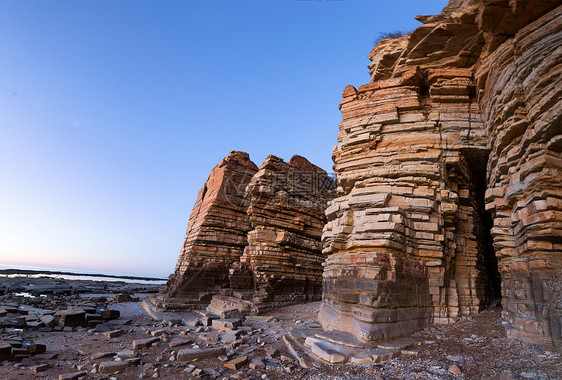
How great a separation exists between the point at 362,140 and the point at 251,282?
30.1 ft

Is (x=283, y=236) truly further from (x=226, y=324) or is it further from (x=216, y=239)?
(x=226, y=324)

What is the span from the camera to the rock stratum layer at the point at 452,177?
5.29m

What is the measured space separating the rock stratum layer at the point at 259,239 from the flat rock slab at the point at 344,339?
7.08 m

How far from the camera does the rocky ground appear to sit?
4.56 metres

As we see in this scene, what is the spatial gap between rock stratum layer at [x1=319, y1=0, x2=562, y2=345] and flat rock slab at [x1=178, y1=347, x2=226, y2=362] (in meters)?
2.69

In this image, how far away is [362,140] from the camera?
29.0ft

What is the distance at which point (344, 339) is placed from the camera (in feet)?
19.6

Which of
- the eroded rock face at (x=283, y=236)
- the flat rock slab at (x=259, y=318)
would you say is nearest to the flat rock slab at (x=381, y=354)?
the flat rock slab at (x=259, y=318)

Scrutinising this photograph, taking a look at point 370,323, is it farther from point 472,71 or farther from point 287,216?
point 287,216

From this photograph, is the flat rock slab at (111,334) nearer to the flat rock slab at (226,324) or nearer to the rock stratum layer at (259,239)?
the flat rock slab at (226,324)

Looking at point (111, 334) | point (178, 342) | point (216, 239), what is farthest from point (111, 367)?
point (216, 239)

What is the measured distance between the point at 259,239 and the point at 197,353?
8.38 metres

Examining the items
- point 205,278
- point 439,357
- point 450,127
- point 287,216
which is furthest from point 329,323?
point 205,278

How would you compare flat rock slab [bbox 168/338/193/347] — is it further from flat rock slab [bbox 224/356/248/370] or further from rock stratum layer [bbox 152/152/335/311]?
rock stratum layer [bbox 152/152/335/311]
